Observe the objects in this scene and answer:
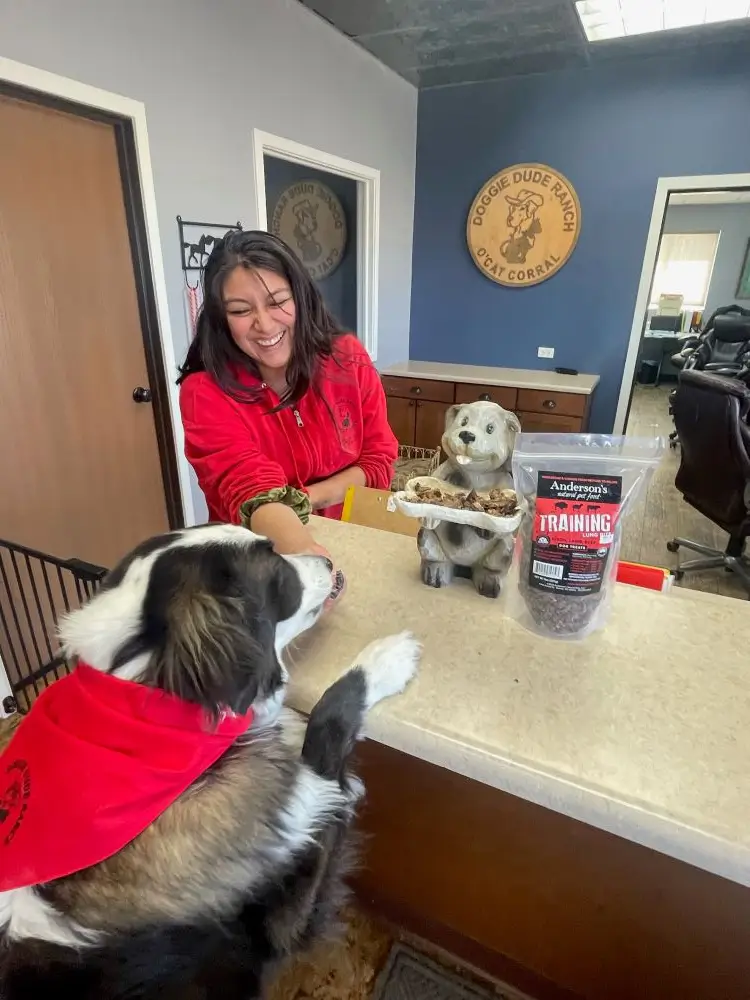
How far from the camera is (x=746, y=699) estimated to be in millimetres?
700

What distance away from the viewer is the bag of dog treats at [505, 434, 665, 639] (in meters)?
0.73

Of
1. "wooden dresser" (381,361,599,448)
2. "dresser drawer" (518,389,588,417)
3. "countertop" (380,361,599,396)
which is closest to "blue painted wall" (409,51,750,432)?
"countertop" (380,361,599,396)

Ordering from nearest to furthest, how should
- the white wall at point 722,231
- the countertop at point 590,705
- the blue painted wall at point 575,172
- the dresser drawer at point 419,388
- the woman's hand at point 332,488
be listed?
1. the countertop at point 590,705
2. the woman's hand at point 332,488
3. the blue painted wall at point 575,172
4. the dresser drawer at point 419,388
5. the white wall at point 722,231

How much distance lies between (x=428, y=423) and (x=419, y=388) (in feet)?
0.92

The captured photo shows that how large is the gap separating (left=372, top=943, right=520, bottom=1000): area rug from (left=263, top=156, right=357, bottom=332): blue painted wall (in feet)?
11.9

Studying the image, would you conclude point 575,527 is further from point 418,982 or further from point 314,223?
point 314,223

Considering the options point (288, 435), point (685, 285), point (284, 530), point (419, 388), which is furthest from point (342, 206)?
point (685, 285)

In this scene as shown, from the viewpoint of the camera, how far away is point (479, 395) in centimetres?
403

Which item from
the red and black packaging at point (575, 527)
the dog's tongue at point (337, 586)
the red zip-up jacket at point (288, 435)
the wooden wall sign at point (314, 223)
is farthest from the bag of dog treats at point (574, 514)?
the wooden wall sign at point (314, 223)

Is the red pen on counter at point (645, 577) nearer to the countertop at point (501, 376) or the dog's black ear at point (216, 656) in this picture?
the dog's black ear at point (216, 656)

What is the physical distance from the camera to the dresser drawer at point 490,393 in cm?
395

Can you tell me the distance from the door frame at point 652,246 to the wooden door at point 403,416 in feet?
5.20

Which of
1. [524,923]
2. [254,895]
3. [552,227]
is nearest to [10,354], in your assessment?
[254,895]

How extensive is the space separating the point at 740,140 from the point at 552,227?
46.6 inches
